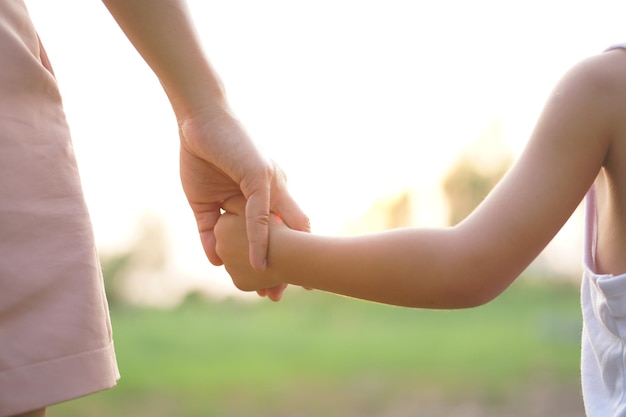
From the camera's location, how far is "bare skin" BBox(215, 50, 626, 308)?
113 cm

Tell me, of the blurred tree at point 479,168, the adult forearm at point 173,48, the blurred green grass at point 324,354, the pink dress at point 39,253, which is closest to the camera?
the pink dress at point 39,253

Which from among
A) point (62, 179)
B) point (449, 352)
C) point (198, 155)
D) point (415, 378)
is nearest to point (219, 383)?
point (415, 378)

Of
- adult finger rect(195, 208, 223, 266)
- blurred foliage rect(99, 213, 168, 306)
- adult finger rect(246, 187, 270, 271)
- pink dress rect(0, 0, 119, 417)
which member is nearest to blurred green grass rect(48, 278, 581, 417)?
blurred foliage rect(99, 213, 168, 306)

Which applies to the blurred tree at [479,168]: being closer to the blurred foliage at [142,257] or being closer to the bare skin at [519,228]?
the blurred foliage at [142,257]

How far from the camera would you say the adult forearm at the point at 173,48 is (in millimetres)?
1356

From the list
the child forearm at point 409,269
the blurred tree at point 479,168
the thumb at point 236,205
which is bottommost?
the blurred tree at point 479,168

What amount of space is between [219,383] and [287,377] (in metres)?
0.56

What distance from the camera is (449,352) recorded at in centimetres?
846

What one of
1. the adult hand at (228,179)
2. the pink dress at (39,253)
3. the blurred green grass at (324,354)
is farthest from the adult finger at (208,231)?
the blurred green grass at (324,354)

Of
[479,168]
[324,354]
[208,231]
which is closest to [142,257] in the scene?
[324,354]

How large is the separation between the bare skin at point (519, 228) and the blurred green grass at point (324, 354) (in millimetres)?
4081

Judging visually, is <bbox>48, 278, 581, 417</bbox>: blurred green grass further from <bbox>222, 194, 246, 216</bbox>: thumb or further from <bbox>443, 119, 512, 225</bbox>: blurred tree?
<bbox>222, 194, 246, 216</bbox>: thumb

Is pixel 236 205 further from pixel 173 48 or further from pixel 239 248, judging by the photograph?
pixel 173 48

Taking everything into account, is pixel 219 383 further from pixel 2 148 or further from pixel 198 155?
pixel 2 148
